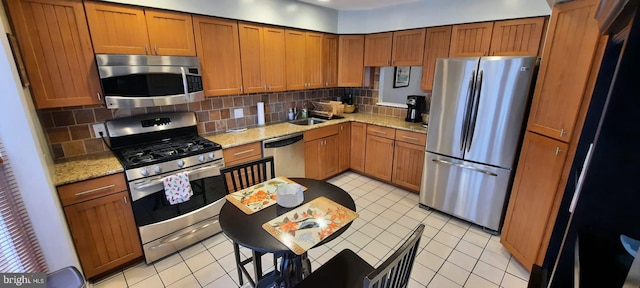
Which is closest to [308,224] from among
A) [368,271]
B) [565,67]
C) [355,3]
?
[368,271]

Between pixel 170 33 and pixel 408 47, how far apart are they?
2639 millimetres

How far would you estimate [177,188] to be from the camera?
2.12 meters

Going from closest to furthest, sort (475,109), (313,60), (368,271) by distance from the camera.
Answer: (368,271), (475,109), (313,60)

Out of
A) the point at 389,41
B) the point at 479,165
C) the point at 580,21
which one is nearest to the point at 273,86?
the point at 389,41

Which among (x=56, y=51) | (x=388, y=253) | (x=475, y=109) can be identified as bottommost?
(x=388, y=253)

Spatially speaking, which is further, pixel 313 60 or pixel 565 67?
pixel 313 60

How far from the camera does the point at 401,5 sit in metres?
3.21

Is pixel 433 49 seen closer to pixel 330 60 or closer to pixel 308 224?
pixel 330 60

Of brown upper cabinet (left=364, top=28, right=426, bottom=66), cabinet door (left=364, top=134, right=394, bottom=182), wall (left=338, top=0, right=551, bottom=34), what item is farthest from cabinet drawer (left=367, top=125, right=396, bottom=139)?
wall (left=338, top=0, right=551, bottom=34)

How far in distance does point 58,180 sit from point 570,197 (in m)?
2.90

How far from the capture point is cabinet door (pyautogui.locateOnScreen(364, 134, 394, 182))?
347 cm

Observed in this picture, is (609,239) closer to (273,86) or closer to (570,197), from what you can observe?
(570,197)

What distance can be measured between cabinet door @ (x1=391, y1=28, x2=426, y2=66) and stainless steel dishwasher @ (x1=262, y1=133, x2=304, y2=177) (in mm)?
1627

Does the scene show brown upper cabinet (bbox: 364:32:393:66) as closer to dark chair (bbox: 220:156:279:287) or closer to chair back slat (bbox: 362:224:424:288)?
dark chair (bbox: 220:156:279:287)
